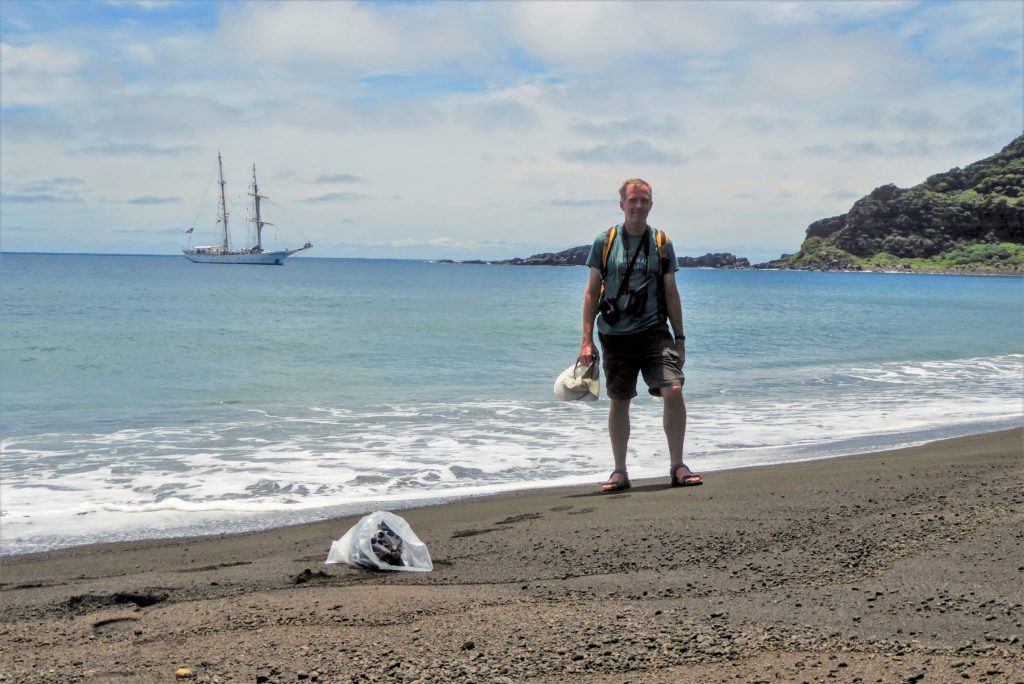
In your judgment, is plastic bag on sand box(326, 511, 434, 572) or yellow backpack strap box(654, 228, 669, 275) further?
yellow backpack strap box(654, 228, 669, 275)

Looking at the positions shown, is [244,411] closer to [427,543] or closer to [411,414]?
[411,414]

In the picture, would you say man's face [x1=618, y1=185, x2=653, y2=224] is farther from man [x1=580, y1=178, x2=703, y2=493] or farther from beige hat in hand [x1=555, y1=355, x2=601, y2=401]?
beige hat in hand [x1=555, y1=355, x2=601, y2=401]

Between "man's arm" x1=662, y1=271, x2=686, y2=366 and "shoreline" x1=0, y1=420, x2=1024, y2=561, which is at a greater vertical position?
"man's arm" x1=662, y1=271, x2=686, y2=366

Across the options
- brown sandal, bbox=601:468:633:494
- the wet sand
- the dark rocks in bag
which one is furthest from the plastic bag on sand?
brown sandal, bbox=601:468:633:494

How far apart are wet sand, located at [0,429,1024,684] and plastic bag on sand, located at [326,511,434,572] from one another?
132 millimetres

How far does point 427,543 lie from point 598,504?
135cm

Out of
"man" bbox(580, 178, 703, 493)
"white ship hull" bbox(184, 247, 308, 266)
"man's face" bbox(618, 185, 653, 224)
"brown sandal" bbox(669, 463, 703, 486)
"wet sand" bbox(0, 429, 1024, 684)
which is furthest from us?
"white ship hull" bbox(184, 247, 308, 266)

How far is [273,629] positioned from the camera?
3.40 meters

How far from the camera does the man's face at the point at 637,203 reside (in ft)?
19.3

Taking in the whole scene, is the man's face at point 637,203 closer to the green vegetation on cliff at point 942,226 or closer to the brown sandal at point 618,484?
the brown sandal at point 618,484

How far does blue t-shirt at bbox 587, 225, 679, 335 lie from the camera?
19.7ft

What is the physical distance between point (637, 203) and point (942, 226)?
155m

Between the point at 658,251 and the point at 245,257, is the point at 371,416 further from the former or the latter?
the point at 245,257

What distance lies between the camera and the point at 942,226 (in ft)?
469
